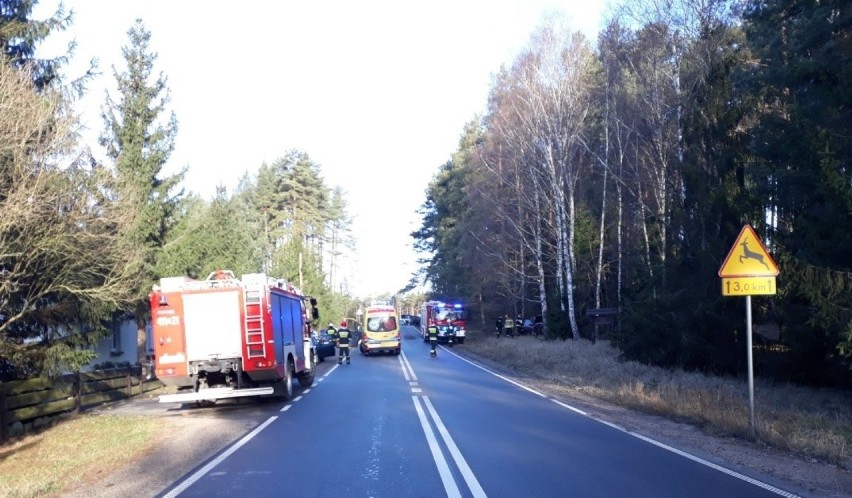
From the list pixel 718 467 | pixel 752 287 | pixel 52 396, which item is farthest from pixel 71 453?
pixel 752 287

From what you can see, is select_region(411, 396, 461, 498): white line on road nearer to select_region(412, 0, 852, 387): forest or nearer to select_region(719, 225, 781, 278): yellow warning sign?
select_region(719, 225, 781, 278): yellow warning sign

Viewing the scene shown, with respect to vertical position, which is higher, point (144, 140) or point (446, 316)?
point (144, 140)

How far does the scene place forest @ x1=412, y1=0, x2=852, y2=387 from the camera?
53.5 feet

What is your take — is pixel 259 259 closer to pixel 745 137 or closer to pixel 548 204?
pixel 548 204

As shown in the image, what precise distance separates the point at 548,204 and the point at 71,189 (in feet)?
98.4

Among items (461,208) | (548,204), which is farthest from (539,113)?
(461,208)

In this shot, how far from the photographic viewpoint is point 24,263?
47.2 feet

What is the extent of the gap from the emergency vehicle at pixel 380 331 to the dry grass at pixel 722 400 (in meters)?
14.7

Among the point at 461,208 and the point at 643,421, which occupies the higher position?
the point at 461,208

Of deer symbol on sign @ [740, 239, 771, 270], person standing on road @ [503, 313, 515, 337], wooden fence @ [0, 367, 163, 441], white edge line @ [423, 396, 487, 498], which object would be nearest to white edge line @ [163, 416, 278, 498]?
white edge line @ [423, 396, 487, 498]

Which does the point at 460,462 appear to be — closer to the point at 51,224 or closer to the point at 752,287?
the point at 752,287

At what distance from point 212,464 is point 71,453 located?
344 centimetres

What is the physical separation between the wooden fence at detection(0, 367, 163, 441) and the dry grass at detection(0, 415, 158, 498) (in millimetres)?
445

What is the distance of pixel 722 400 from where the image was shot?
1684 cm
